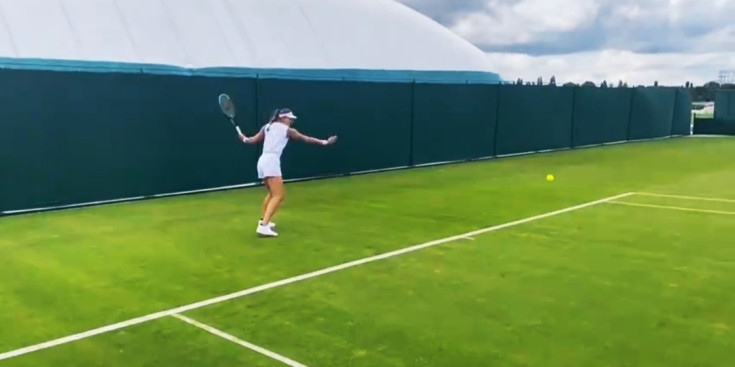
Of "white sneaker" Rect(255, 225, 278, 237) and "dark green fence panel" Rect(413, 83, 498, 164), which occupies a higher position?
"dark green fence panel" Rect(413, 83, 498, 164)

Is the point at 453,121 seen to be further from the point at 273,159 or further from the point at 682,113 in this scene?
the point at 682,113

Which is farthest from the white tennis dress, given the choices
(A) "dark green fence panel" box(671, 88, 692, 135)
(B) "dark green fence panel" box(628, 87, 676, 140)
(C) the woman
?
(A) "dark green fence panel" box(671, 88, 692, 135)

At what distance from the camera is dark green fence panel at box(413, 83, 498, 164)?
18.8 metres

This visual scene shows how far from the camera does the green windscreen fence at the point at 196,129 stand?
1141 centimetres

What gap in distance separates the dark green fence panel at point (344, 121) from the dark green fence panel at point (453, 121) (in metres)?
0.54

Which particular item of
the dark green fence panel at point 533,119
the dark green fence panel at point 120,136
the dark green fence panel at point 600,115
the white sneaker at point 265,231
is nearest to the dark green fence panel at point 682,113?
the dark green fence panel at point 600,115

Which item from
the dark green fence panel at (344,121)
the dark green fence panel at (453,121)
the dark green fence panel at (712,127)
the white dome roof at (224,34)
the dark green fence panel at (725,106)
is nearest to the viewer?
the dark green fence panel at (344,121)

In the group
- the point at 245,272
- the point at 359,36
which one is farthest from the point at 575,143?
the point at 245,272

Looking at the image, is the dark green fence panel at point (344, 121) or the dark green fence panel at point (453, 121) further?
the dark green fence panel at point (453, 121)

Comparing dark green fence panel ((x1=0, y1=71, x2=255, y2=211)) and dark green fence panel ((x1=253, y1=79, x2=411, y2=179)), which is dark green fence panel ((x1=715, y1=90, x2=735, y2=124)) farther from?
dark green fence panel ((x1=0, y1=71, x2=255, y2=211))

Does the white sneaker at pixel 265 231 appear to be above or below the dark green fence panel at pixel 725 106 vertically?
below

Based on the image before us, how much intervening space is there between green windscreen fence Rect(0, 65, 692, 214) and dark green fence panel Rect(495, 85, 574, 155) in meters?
0.08

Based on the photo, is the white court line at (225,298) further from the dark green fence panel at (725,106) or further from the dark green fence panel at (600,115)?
the dark green fence panel at (725,106)

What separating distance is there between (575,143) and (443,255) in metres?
18.8
